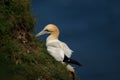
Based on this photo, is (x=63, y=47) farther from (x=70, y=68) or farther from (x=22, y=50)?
(x=22, y=50)

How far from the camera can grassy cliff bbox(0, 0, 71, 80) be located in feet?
77.8

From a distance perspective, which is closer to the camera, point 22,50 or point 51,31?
point 22,50

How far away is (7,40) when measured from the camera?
24422 millimetres

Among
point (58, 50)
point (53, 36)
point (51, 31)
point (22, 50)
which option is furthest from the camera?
point (51, 31)

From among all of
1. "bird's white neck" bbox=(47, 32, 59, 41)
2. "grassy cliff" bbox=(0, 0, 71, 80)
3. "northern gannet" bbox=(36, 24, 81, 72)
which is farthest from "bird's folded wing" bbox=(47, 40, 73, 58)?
"bird's white neck" bbox=(47, 32, 59, 41)

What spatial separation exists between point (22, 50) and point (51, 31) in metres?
3.30

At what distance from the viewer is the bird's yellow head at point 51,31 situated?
27688 mm

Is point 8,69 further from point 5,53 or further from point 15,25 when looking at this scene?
point 15,25

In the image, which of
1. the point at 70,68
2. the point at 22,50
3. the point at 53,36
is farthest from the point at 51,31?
the point at 22,50

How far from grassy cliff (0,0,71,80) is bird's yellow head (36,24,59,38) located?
2.64 ft

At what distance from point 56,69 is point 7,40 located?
1.97 metres

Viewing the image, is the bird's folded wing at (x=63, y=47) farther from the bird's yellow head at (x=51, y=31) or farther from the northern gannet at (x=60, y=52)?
the bird's yellow head at (x=51, y=31)

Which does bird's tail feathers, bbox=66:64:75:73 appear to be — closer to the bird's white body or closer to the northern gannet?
the northern gannet

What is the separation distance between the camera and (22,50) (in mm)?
24672
